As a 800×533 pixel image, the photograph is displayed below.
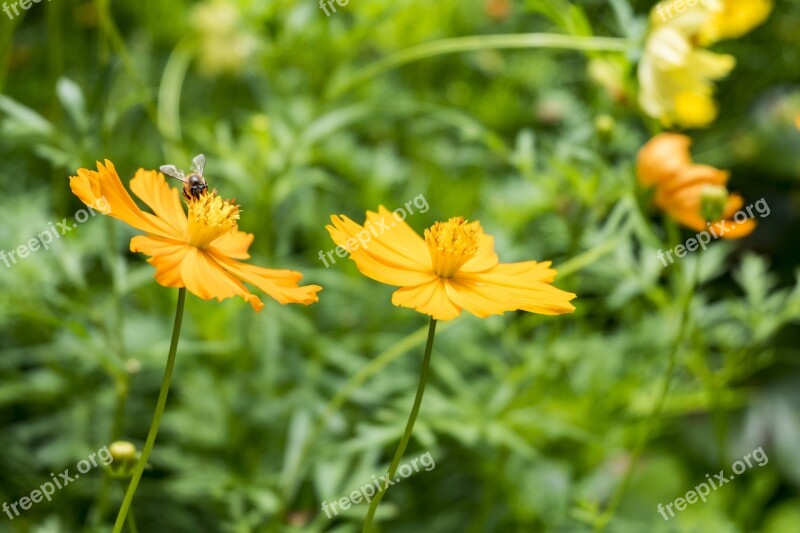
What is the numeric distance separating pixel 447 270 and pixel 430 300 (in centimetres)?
5

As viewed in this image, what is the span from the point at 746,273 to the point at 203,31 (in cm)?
86

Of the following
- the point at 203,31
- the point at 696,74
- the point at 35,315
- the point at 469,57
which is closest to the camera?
the point at 35,315

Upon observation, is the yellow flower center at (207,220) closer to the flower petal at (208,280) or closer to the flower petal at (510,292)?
the flower petal at (208,280)

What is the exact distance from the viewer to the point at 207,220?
0.46m

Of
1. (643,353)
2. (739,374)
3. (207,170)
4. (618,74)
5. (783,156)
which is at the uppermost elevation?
(783,156)

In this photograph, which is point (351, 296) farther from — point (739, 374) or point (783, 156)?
point (783, 156)

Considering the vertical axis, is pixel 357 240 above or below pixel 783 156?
below

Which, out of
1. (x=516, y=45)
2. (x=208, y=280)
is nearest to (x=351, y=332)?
(x=516, y=45)

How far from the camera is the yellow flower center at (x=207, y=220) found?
18.1 inches

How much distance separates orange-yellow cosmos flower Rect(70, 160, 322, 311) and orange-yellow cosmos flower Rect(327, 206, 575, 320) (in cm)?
4

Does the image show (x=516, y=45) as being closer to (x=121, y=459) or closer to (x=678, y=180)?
(x=678, y=180)

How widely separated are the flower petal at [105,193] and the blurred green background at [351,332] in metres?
0.33

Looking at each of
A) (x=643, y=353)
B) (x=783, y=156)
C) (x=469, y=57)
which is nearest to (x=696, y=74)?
(x=643, y=353)

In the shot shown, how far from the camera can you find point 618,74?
0.89 metres
